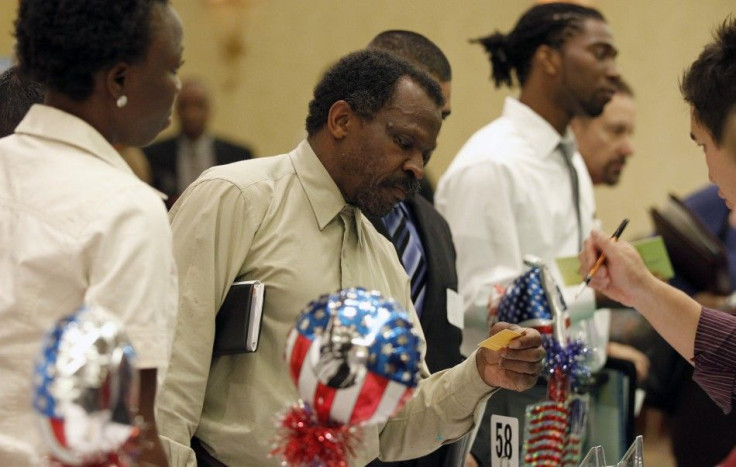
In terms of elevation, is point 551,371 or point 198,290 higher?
point 198,290

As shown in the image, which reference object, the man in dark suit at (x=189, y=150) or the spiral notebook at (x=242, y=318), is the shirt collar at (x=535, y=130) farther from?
the man in dark suit at (x=189, y=150)

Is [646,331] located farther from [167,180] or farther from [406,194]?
[167,180]

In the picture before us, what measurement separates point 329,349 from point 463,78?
245 inches

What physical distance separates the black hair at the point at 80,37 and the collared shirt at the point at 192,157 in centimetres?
527

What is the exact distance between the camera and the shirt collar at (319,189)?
2389 millimetres

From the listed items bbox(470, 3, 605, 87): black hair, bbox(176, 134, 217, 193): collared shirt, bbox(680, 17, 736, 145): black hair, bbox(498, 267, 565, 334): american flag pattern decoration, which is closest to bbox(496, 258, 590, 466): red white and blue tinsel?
A: bbox(498, 267, 565, 334): american flag pattern decoration

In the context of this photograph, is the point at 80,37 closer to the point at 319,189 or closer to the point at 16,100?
the point at 319,189

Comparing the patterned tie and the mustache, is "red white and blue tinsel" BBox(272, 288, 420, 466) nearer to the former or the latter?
the mustache

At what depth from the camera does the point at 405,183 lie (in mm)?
2408

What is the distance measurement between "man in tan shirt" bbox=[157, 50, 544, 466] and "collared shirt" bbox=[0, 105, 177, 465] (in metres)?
0.48

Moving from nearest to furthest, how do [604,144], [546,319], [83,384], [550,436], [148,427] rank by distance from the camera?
[83,384] < [148,427] < [550,436] < [546,319] < [604,144]

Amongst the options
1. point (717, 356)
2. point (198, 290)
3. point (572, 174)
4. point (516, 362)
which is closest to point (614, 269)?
point (717, 356)

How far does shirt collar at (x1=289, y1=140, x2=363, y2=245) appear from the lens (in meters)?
2.39

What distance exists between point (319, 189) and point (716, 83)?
0.87 meters
